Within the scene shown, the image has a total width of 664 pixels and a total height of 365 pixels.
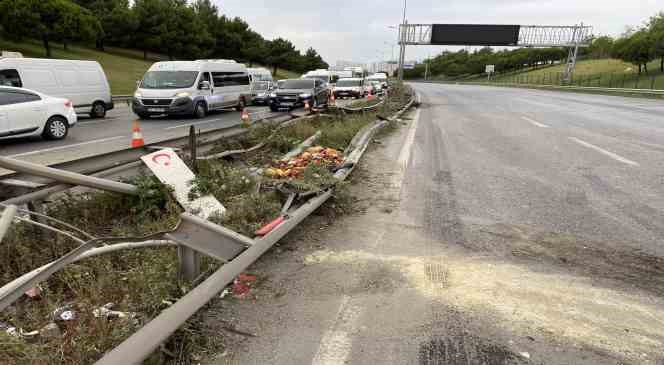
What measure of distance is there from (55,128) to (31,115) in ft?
2.58

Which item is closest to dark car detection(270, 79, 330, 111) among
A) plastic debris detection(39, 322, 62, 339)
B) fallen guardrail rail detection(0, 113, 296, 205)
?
fallen guardrail rail detection(0, 113, 296, 205)

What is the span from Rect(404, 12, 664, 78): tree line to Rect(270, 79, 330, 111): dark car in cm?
4537

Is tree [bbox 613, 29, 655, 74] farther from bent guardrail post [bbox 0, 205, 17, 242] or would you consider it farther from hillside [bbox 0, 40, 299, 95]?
bent guardrail post [bbox 0, 205, 17, 242]

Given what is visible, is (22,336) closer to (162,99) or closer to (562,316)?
(562,316)

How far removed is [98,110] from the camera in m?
16.2

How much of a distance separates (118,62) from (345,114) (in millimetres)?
46243

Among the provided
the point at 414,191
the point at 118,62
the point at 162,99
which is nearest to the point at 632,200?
the point at 414,191

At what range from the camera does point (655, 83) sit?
45.4m

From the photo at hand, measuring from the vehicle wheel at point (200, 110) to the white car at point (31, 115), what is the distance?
214 inches

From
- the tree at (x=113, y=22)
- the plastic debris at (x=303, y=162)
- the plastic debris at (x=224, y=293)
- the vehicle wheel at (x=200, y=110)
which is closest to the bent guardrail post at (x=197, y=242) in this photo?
the plastic debris at (x=224, y=293)

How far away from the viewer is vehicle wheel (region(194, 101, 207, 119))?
16572 mm

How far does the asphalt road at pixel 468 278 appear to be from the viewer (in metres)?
2.55

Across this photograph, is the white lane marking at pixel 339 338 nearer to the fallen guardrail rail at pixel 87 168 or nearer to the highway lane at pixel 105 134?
the fallen guardrail rail at pixel 87 168

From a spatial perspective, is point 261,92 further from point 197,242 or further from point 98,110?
point 197,242
